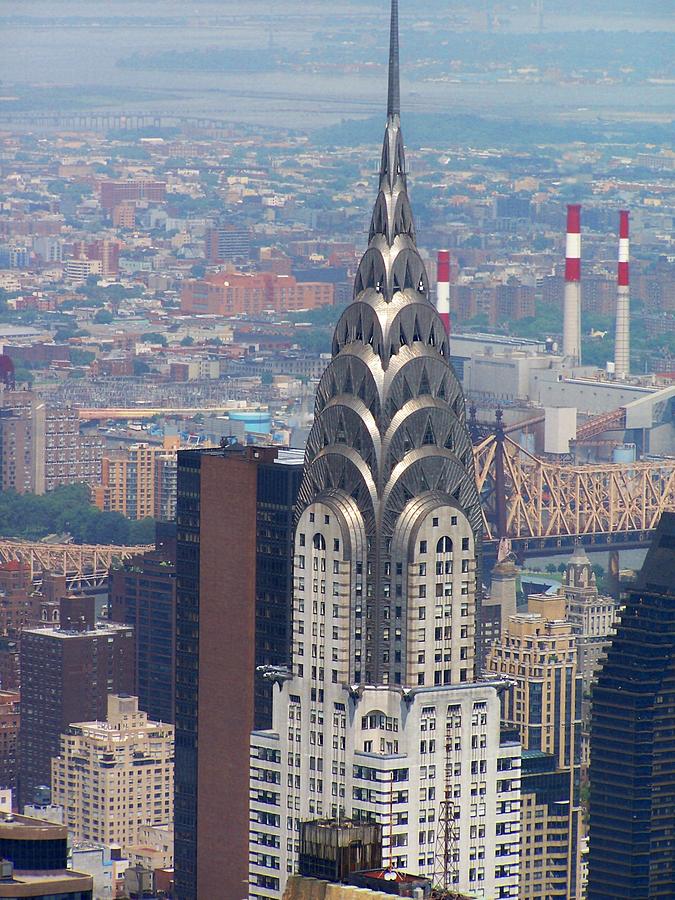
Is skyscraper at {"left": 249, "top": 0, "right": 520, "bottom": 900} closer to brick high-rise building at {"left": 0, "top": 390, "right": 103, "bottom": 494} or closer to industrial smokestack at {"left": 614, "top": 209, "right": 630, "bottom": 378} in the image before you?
brick high-rise building at {"left": 0, "top": 390, "right": 103, "bottom": 494}

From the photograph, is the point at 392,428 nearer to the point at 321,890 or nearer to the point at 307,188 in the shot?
the point at 321,890

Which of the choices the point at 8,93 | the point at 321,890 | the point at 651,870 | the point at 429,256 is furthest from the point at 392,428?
the point at 8,93

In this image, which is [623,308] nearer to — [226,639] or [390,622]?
[226,639]

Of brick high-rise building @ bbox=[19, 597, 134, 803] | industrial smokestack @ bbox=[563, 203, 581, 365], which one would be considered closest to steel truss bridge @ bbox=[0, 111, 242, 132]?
industrial smokestack @ bbox=[563, 203, 581, 365]

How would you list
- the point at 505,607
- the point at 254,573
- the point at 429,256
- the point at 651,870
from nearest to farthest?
the point at 254,573 < the point at 651,870 < the point at 505,607 < the point at 429,256

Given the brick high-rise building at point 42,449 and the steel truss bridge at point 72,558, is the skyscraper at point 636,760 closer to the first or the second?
the steel truss bridge at point 72,558

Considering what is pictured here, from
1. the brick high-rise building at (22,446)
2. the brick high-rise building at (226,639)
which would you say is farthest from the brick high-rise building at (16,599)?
the brick high-rise building at (226,639)

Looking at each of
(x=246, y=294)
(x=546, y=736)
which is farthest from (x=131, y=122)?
(x=546, y=736)

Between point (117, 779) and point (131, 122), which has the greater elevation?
point (131, 122)
